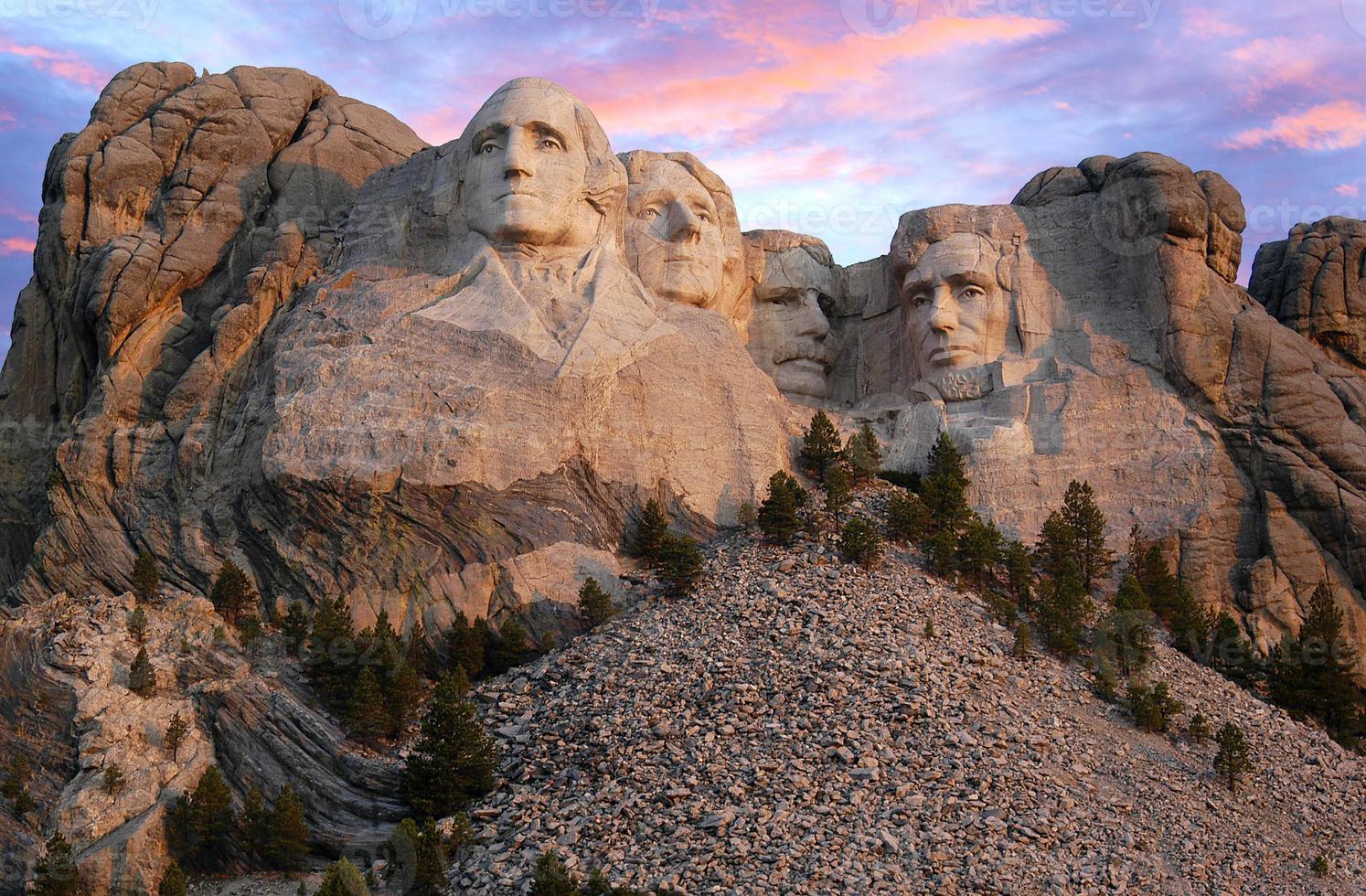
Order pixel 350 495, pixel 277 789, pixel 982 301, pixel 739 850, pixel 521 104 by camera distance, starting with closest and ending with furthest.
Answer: pixel 739 850 → pixel 277 789 → pixel 350 495 → pixel 521 104 → pixel 982 301

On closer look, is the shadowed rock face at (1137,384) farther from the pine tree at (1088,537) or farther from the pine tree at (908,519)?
the pine tree at (908,519)

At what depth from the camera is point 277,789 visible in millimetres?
32625

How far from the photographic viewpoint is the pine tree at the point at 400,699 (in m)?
33.5

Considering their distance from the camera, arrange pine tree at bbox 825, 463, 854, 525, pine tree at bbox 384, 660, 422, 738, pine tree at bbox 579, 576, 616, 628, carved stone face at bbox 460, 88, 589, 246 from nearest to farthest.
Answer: pine tree at bbox 384, 660, 422, 738 < pine tree at bbox 579, 576, 616, 628 < pine tree at bbox 825, 463, 854, 525 < carved stone face at bbox 460, 88, 589, 246

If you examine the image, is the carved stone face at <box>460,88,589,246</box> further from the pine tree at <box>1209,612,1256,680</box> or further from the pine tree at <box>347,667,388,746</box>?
the pine tree at <box>1209,612,1256,680</box>

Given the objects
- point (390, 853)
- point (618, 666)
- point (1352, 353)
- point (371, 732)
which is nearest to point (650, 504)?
point (618, 666)

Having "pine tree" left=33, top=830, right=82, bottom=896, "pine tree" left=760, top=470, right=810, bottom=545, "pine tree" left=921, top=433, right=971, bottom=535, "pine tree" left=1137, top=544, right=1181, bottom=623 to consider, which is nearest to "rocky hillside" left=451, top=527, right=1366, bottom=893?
"pine tree" left=760, top=470, right=810, bottom=545

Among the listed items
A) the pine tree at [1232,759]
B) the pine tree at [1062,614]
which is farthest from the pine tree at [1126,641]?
the pine tree at [1232,759]

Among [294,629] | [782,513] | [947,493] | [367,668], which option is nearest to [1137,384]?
[947,493]

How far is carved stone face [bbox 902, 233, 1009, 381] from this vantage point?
42969 millimetres

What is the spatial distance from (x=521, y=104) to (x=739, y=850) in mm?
17335

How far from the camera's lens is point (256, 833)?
Result: 31.5m

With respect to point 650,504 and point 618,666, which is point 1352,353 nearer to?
point 650,504

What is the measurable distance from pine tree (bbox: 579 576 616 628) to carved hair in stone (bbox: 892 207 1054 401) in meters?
10.4
